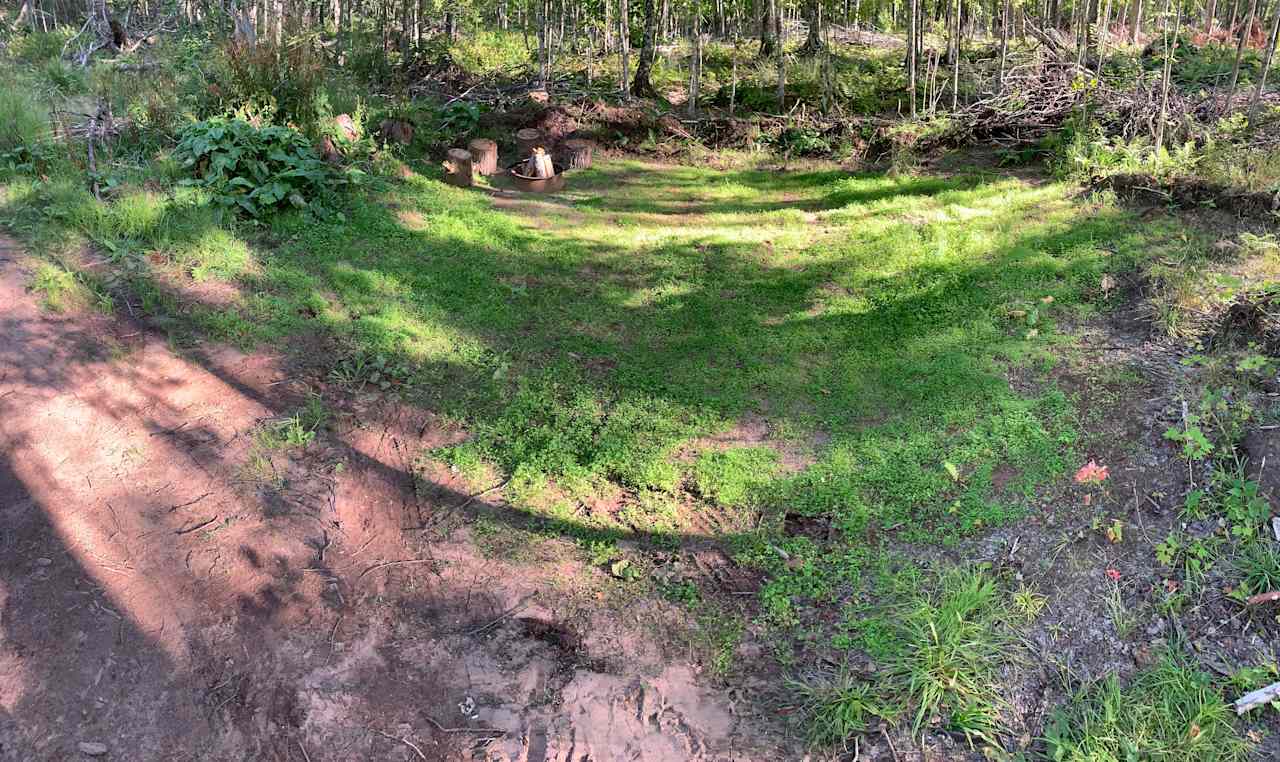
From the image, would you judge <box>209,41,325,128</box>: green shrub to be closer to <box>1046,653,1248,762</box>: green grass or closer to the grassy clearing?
the grassy clearing

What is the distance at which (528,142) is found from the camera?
10.2 metres

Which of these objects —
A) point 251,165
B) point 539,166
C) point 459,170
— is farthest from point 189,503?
point 539,166

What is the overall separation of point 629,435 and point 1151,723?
123 inches

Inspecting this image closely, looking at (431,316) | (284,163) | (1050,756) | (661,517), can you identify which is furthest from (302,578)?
(284,163)

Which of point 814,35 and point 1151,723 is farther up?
point 814,35

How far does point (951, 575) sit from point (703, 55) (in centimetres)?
1213

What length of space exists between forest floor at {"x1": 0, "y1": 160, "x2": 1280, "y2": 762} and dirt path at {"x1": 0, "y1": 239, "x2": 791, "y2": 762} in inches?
0.7

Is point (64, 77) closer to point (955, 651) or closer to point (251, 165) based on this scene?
point (251, 165)

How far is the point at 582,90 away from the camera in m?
11.8

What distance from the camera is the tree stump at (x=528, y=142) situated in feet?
33.3

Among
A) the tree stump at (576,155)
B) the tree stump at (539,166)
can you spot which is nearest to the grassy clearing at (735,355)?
the tree stump at (539,166)

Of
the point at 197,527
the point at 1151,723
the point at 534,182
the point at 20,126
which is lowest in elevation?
the point at 1151,723

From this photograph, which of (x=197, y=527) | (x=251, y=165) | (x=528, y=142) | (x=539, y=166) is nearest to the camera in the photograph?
(x=197, y=527)

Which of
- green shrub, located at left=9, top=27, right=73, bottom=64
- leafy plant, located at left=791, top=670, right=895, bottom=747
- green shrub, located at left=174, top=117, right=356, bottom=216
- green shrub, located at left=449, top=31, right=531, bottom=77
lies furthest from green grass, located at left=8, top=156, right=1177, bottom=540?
green shrub, located at left=9, top=27, right=73, bottom=64
